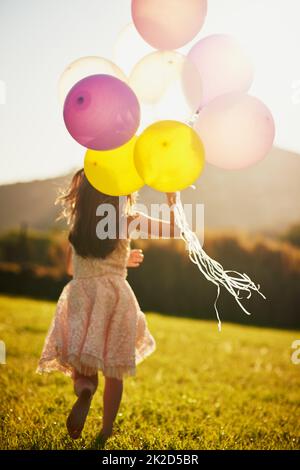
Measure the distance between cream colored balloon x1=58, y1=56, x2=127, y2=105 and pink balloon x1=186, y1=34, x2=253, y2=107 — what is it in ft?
1.47

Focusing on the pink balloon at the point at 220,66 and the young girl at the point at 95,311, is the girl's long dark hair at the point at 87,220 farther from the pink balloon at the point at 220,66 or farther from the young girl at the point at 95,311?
the pink balloon at the point at 220,66

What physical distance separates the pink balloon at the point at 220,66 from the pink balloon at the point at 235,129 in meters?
0.21

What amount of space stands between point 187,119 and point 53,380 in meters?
2.56

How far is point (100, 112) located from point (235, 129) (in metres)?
0.66

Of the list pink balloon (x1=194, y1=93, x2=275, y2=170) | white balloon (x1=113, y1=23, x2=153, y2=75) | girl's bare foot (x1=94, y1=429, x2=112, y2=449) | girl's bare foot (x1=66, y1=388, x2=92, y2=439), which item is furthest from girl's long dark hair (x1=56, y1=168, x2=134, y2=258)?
girl's bare foot (x1=94, y1=429, x2=112, y2=449)

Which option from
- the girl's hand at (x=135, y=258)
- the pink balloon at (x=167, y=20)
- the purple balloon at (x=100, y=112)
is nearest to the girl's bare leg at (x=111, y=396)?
the girl's hand at (x=135, y=258)

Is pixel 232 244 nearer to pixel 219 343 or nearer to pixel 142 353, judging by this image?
pixel 219 343

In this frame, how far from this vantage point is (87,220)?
2.76 m

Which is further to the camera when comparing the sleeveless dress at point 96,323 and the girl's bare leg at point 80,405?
the sleeveless dress at point 96,323

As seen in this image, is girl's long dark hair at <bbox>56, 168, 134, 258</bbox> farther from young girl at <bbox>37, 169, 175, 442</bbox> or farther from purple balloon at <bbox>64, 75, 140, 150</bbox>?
purple balloon at <bbox>64, 75, 140, 150</bbox>

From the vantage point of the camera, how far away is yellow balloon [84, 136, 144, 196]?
2496 millimetres

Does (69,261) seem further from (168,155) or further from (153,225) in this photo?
(168,155)

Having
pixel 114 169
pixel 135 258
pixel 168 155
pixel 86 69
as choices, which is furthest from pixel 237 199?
pixel 168 155

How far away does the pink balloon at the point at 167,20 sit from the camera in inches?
103
